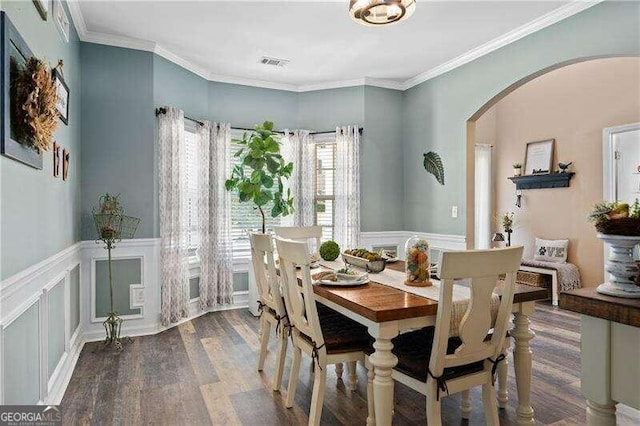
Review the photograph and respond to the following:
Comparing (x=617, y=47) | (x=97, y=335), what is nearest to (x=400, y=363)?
(x=617, y=47)

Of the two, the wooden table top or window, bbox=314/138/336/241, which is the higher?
window, bbox=314/138/336/241

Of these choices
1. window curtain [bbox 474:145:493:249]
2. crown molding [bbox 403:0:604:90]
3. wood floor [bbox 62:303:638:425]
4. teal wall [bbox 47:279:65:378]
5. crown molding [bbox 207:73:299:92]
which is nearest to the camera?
wood floor [bbox 62:303:638:425]

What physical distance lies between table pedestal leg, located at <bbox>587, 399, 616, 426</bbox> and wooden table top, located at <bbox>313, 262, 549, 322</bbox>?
2.26 feet

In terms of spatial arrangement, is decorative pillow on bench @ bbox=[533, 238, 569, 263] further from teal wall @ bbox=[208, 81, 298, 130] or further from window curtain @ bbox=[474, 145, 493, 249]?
teal wall @ bbox=[208, 81, 298, 130]

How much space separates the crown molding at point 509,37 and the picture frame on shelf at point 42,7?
3665mm

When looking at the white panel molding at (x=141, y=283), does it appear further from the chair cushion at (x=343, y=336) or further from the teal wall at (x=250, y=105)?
the chair cushion at (x=343, y=336)

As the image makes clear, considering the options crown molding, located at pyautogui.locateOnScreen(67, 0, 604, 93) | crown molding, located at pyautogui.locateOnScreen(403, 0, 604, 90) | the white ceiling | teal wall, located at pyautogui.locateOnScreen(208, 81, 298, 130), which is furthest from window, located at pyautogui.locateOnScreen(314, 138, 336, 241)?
crown molding, located at pyautogui.locateOnScreen(403, 0, 604, 90)

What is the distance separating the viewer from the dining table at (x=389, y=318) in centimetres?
180

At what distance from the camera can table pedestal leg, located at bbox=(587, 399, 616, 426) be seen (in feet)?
4.15

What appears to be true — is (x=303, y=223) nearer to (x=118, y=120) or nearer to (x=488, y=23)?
(x=118, y=120)

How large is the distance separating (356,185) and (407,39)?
70.1 inches

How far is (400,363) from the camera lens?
1925mm

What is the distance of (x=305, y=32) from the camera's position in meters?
3.69

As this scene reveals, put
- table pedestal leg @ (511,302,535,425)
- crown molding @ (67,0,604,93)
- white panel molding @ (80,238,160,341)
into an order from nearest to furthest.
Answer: table pedestal leg @ (511,302,535,425) → crown molding @ (67,0,604,93) → white panel molding @ (80,238,160,341)
